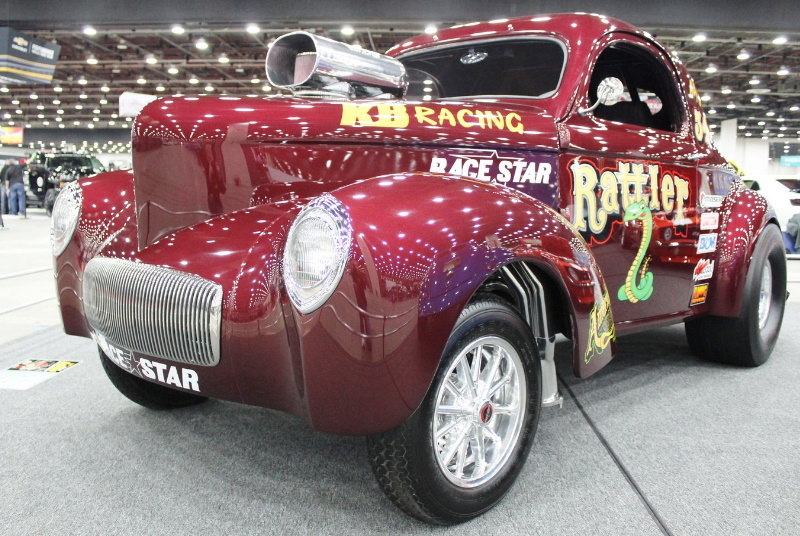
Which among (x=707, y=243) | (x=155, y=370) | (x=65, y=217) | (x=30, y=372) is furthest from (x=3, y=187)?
(x=707, y=243)

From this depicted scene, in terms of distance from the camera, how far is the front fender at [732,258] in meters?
2.91

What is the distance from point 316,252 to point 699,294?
2.12m

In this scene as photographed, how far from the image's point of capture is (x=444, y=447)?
1721mm

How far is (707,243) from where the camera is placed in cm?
287

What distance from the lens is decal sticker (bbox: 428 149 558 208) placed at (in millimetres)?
2047

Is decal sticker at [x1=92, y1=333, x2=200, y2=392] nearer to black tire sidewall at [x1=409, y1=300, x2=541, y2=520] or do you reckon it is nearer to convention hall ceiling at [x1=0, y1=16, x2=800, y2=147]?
black tire sidewall at [x1=409, y1=300, x2=541, y2=520]

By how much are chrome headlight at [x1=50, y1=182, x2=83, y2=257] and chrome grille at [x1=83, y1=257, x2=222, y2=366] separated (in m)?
0.46

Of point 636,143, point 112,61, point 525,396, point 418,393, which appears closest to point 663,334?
point 636,143

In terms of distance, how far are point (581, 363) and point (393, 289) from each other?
856 mm

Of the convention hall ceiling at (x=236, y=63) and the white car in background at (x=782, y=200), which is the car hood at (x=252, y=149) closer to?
the convention hall ceiling at (x=236, y=63)

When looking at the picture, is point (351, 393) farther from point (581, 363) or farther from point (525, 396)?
point (581, 363)

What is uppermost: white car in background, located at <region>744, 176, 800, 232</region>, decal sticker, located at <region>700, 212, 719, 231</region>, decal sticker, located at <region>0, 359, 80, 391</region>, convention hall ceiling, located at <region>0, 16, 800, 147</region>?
convention hall ceiling, located at <region>0, 16, 800, 147</region>

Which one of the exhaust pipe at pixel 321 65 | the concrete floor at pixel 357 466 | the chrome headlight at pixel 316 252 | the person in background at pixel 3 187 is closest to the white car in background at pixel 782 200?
the concrete floor at pixel 357 466

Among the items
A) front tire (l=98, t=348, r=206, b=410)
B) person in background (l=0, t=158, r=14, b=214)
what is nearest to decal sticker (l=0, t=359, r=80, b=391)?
front tire (l=98, t=348, r=206, b=410)
